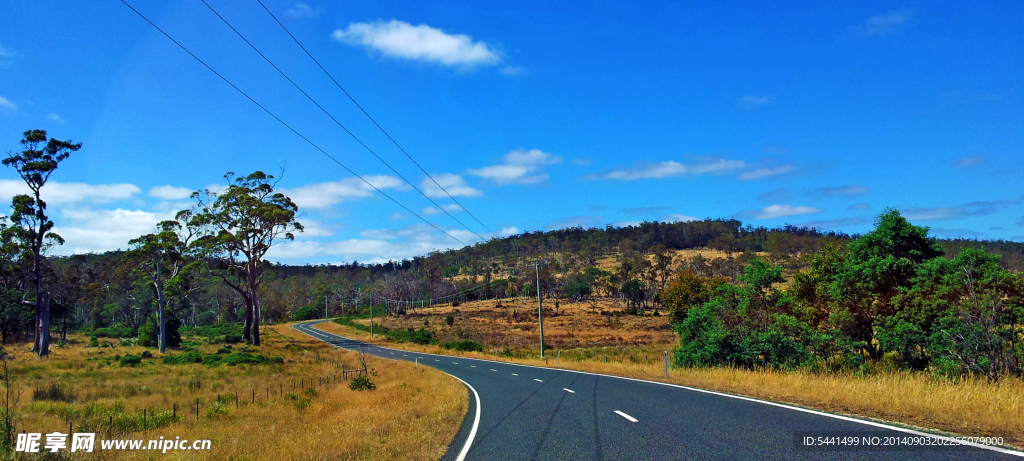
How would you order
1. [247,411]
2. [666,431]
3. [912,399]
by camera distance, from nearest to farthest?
1. [666,431]
2. [912,399]
3. [247,411]

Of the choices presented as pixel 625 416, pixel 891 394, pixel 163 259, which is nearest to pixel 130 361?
pixel 163 259

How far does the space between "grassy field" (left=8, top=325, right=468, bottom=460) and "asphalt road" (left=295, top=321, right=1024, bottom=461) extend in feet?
3.95

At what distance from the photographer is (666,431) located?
9734 millimetres

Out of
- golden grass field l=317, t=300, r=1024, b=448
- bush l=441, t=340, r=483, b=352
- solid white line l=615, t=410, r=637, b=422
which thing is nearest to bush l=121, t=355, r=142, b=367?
golden grass field l=317, t=300, r=1024, b=448

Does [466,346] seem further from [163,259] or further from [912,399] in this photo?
Result: [912,399]

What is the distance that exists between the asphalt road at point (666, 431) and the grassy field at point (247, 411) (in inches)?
47.4

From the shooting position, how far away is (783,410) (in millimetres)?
11133

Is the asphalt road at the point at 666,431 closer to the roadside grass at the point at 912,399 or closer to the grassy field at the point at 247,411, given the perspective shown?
the roadside grass at the point at 912,399

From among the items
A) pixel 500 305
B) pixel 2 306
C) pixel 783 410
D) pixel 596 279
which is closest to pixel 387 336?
pixel 500 305

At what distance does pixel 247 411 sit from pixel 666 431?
15.0 metres

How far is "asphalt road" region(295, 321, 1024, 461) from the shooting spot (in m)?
7.69

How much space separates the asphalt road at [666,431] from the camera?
7.69 m

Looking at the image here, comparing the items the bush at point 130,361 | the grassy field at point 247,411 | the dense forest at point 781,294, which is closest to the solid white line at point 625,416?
the grassy field at point 247,411

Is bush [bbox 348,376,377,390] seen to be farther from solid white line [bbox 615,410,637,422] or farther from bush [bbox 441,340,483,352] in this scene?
bush [bbox 441,340,483,352]
